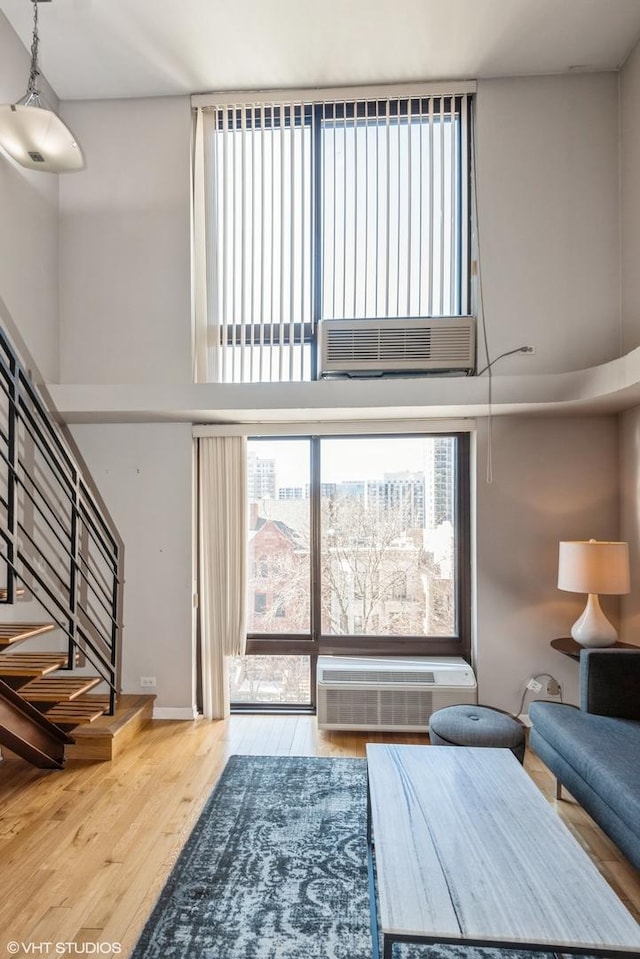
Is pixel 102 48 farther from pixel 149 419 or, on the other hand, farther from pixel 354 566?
pixel 354 566

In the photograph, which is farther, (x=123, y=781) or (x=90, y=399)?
(x=90, y=399)

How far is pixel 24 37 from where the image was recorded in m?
3.47

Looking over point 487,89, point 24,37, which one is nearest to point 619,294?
point 487,89

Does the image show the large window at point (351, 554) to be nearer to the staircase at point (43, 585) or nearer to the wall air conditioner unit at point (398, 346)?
the wall air conditioner unit at point (398, 346)

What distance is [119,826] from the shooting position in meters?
2.60

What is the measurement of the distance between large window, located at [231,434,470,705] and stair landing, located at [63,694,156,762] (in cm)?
78

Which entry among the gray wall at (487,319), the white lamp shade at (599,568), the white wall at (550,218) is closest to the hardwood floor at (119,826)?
the gray wall at (487,319)

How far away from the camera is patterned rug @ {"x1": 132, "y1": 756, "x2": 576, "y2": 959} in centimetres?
185

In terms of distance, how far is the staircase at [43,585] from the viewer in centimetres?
242

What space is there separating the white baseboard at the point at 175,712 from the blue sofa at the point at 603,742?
2235 mm

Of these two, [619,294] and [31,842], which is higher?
[619,294]

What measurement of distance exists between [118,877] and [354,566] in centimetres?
230

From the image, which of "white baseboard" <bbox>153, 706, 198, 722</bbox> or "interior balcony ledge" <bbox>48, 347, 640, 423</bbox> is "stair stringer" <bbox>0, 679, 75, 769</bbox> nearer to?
"white baseboard" <bbox>153, 706, 198, 722</bbox>

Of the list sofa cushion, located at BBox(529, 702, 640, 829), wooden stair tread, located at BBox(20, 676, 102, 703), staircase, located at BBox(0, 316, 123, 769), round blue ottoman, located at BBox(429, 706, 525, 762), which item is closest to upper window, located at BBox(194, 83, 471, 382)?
staircase, located at BBox(0, 316, 123, 769)
